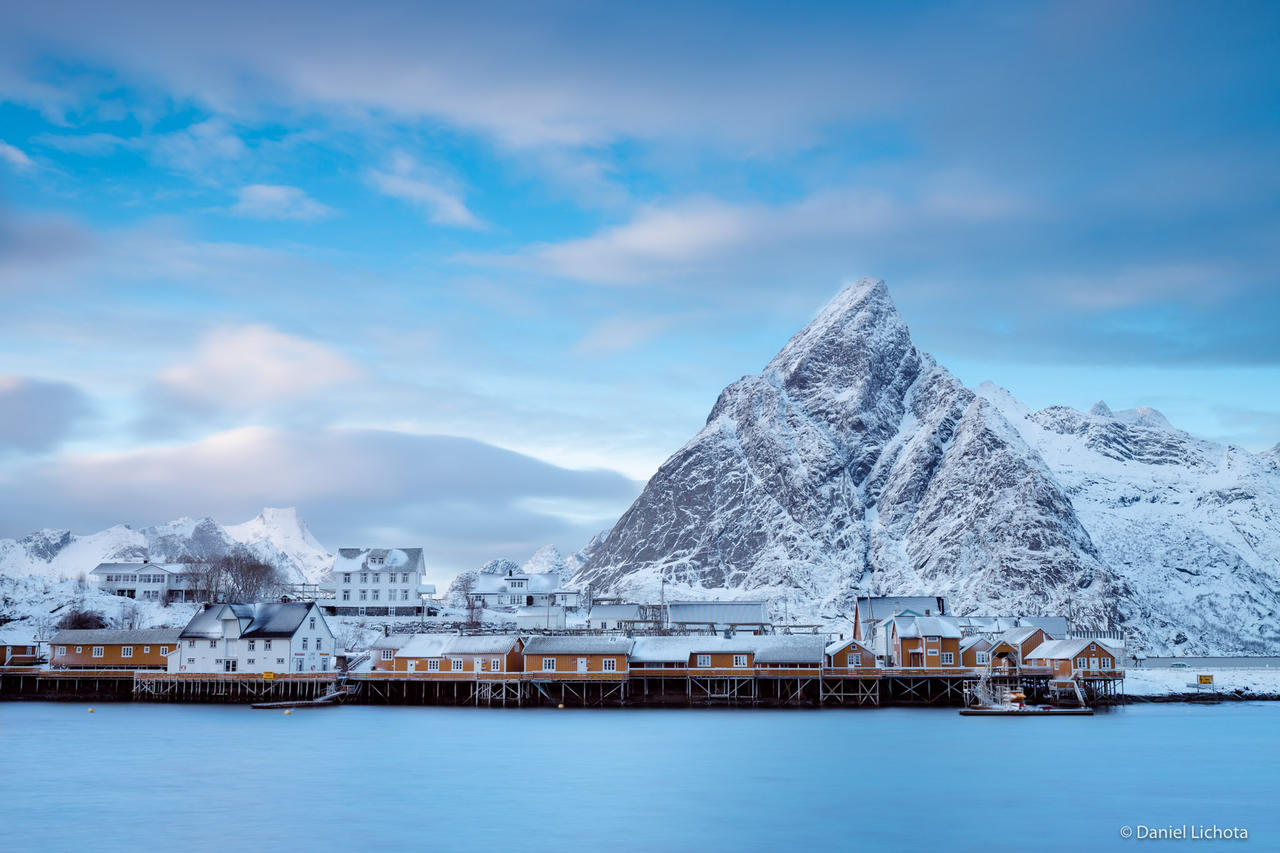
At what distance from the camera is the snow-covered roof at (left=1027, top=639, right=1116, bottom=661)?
334 feet

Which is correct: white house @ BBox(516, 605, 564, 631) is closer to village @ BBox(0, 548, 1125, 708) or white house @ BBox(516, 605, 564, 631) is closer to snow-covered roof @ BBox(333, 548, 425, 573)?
snow-covered roof @ BBox(333, 548, 425, 573)

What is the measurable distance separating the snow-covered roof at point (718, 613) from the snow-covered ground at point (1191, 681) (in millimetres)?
46698

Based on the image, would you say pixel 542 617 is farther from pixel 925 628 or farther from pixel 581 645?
pixel 925 628

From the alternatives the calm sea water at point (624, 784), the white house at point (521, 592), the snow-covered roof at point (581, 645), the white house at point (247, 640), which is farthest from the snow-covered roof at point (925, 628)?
the white house at point (521, 592)

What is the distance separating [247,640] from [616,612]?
58.2 meters

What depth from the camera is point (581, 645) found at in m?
99.5

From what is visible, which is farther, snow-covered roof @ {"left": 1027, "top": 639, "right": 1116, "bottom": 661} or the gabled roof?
snow-covered roof @ {"left": 1027, "top": 639, "right": 1116, "bottom": 661}

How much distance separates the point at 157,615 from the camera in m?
131

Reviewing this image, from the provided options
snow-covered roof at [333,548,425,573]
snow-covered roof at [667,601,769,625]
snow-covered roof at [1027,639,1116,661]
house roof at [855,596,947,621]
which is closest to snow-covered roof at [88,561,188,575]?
snow-covered roof at [333,548,425,573]

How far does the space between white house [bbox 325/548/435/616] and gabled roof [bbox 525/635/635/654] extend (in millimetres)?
48922

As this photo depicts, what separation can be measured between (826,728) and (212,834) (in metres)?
45.7

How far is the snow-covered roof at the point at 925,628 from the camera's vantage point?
10506 centimetres

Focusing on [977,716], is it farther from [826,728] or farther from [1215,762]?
[1215,762]

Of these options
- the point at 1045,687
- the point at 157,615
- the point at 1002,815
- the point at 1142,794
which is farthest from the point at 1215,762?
the point at 157,615
